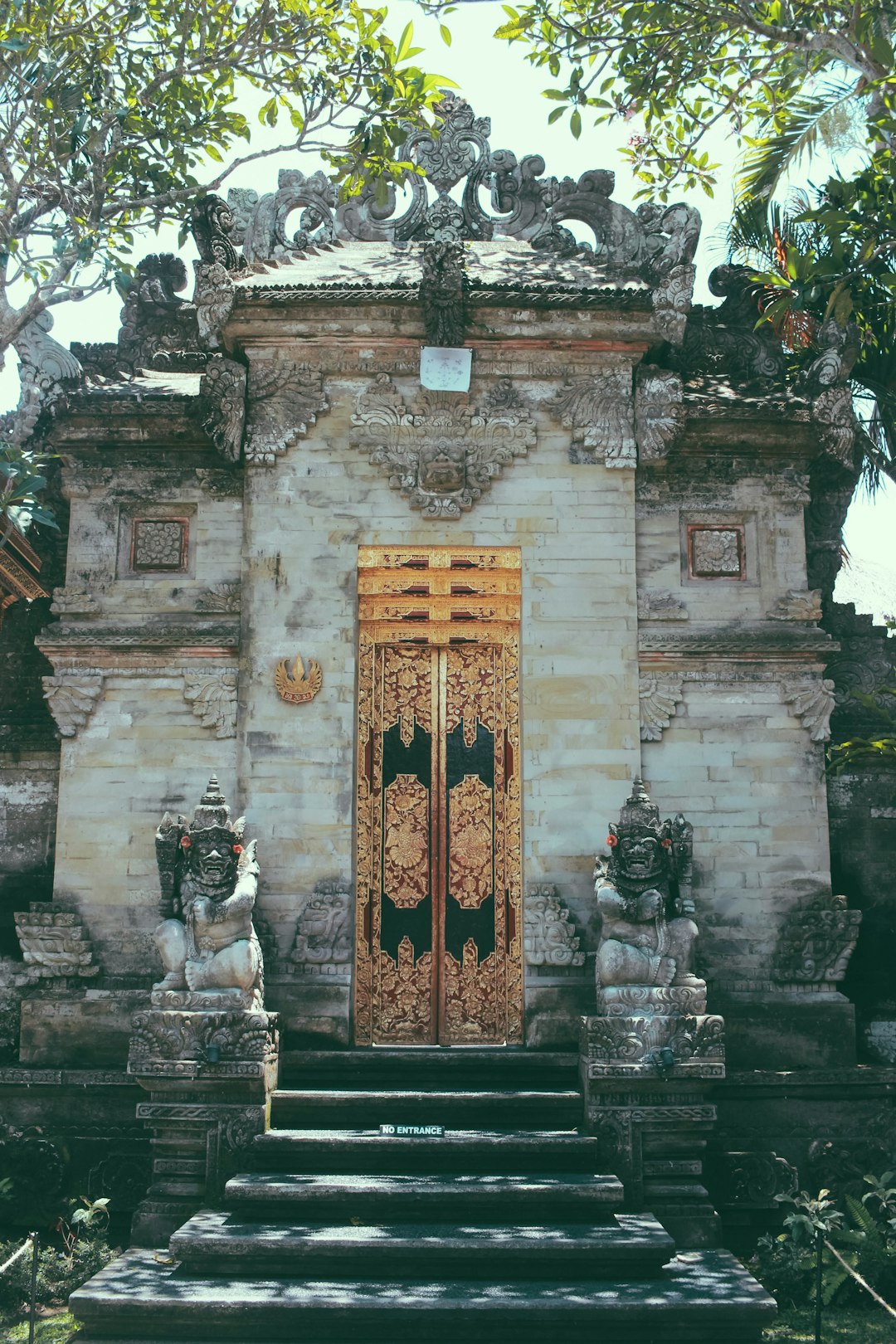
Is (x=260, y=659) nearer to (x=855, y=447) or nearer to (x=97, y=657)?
(x=97, y=657)

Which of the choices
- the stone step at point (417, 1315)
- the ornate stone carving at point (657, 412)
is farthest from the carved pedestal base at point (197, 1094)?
the ornate stone carving at point (657, 412)

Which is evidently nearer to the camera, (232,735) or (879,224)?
(879,224)

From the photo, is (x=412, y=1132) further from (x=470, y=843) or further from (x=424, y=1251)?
(x=470, y=843)

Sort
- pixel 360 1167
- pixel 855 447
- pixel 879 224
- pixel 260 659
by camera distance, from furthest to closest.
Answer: pixel 855 447 → pixel 260 659 → pixel 879 224 → pixel 360 1167

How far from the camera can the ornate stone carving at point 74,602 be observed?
1162cm

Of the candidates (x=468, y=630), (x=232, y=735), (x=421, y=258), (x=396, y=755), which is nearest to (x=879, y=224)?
(x=421, y=258)

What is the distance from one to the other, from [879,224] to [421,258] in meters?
3.63

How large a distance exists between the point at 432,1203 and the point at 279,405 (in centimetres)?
637

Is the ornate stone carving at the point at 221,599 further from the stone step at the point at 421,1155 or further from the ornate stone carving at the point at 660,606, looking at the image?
the stone step at the point at 421,1155

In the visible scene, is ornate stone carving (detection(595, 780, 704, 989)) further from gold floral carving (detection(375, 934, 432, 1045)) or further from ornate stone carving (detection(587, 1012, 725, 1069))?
gold floral carving (detection(375, 934, 432, 1045))

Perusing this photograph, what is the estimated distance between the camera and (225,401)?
37.8ft

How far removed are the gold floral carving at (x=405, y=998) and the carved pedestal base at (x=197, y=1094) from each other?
1742mm

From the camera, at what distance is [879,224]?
10344mm

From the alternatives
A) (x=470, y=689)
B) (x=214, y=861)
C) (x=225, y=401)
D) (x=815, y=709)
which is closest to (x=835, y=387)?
(x=815, y=709)
